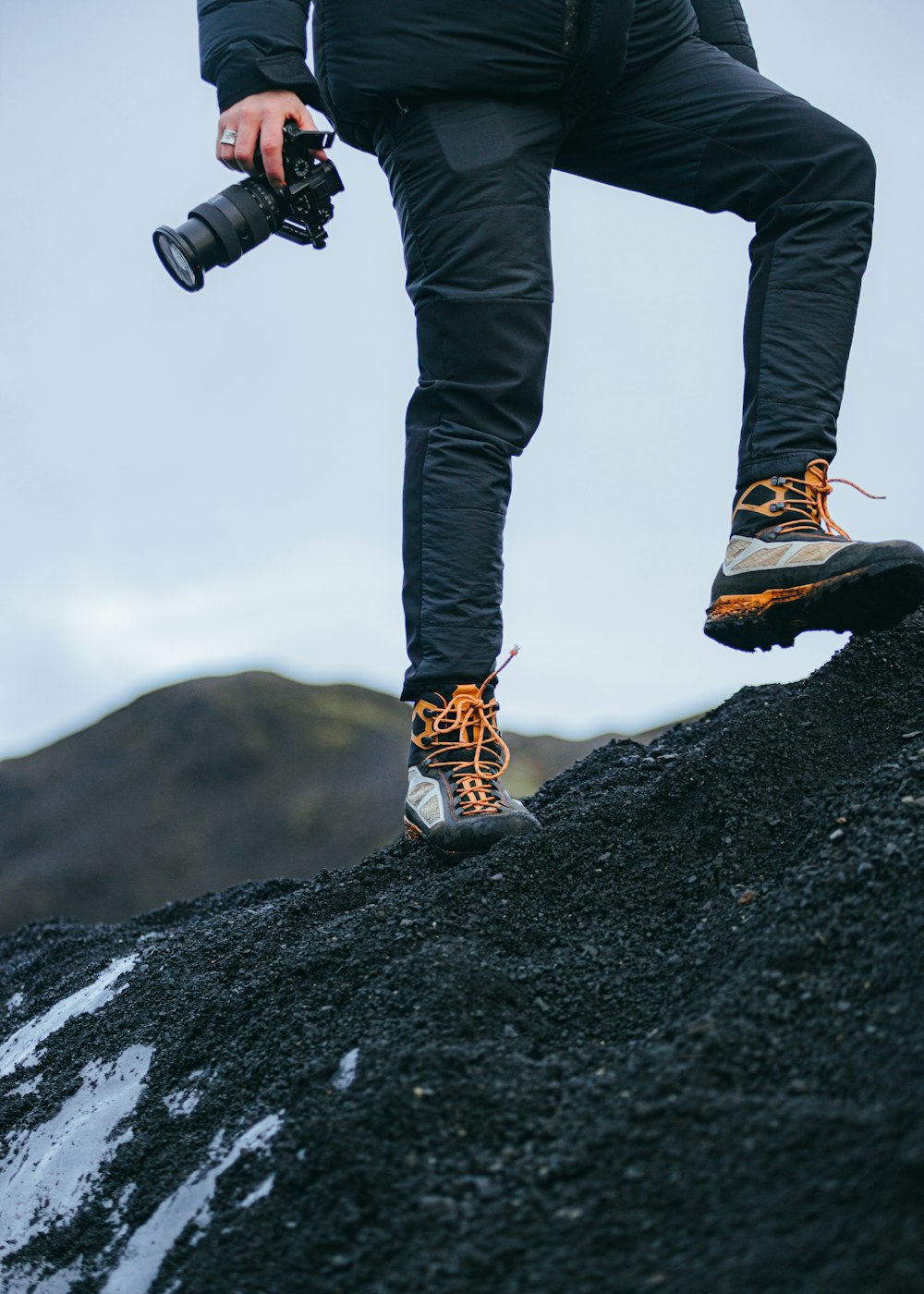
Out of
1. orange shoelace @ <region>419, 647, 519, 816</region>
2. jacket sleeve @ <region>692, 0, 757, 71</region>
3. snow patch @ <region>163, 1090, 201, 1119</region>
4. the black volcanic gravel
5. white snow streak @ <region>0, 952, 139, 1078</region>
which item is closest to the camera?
the black volcanic gravel

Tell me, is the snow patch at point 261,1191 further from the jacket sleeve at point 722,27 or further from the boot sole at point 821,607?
the jacket sleeve at point 722,27

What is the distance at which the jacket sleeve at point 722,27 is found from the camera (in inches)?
108

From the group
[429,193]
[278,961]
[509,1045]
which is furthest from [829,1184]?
[429,193]

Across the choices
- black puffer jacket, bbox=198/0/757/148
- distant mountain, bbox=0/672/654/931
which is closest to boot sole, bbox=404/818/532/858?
black puffer jacket, bbox=198/0/757/148

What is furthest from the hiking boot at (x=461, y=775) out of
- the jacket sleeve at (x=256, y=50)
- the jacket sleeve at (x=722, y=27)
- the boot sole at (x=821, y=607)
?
the jacket sleeve at (x=722, y=27)

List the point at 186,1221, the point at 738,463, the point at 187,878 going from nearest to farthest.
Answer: the point at 186,1221
the point at 738,463
the point at 187,878

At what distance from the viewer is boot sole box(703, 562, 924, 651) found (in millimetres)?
2178

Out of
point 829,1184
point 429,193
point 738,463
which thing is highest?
point 429,193

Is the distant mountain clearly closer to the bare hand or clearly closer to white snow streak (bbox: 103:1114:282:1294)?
the bare hand

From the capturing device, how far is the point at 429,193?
7.41 feet

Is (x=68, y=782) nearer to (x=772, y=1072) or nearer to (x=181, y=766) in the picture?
(x=181, y=766)

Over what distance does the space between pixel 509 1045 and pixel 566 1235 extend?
41 centimetres

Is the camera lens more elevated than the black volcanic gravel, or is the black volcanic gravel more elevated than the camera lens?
the camera lens

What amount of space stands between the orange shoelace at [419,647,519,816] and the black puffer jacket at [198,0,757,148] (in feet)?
3.75
